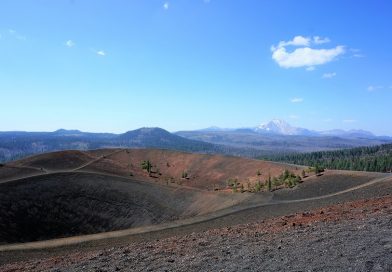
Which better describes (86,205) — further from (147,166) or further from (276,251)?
(276,251)

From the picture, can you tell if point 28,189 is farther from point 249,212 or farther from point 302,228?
point 302,228

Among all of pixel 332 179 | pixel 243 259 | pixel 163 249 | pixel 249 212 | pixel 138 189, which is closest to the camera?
pixel 243 259

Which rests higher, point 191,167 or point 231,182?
point 191,167

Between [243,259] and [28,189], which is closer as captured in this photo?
[243,259]

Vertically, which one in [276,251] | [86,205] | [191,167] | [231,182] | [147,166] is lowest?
[86,205]

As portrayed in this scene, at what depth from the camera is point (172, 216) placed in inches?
1934

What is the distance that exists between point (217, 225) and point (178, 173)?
50.0m

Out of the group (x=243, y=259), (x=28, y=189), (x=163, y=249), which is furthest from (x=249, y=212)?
(x=28, y=189)

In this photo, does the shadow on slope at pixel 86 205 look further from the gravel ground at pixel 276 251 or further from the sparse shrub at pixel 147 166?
the gravel ground at pixel 276 251

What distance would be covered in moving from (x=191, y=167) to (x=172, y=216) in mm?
34819

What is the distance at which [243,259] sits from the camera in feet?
56.7

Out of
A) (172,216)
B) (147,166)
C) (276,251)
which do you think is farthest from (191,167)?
(276,251)

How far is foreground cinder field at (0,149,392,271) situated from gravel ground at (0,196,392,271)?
0.06 metres

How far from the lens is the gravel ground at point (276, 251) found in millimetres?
15672
